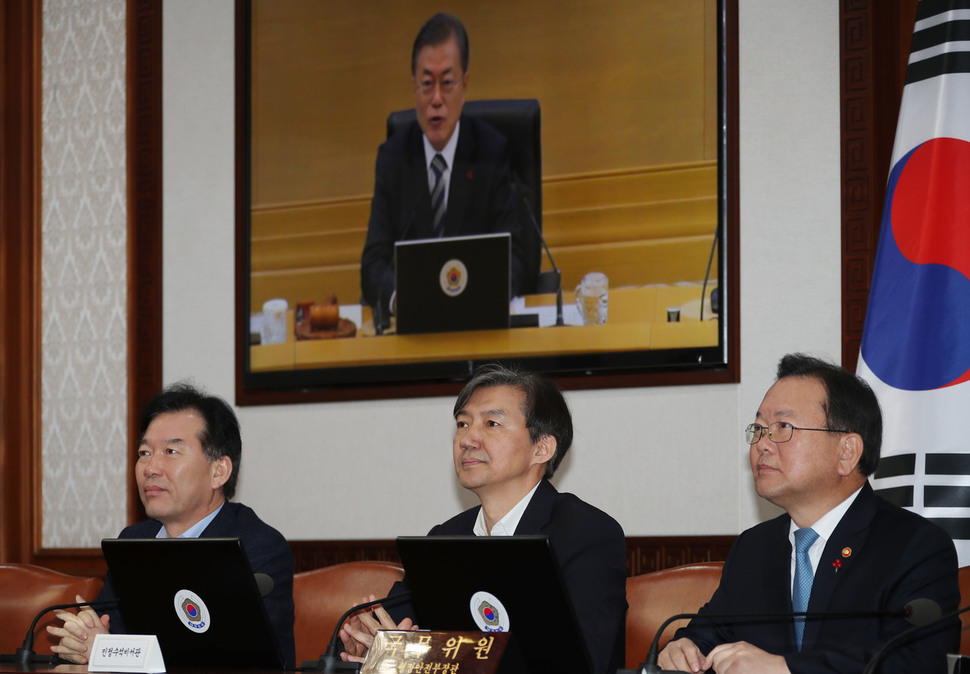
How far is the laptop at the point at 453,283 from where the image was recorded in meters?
3.74

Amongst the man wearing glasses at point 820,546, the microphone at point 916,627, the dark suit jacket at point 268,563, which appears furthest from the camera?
the dark suit jacket at point 268,563

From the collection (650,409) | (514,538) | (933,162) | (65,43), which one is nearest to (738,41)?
(933,162)

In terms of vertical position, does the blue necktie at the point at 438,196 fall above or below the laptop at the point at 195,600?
above

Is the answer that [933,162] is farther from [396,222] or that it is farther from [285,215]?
[285,215]

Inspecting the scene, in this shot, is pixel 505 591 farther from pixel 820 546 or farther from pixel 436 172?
pixel 436 172

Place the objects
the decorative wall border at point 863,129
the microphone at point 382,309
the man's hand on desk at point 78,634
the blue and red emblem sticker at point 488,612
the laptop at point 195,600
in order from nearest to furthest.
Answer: the blue and red emblem sticker at point 488,612
the laptop at point 195,600
the man's hand on desk at point 78,634
the decorative wall border at point 863,129
the microphone at point 382,309

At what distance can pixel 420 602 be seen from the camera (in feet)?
7.11

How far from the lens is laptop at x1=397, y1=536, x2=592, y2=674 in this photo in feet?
6.62

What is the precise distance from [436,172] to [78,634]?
6.27 ft

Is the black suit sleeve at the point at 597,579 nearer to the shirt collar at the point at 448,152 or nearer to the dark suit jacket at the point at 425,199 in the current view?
the dark suit jacket at the point at 425,199

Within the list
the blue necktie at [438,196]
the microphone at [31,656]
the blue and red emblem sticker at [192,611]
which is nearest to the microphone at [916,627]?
the blue and red emblem sticker at [192,611]

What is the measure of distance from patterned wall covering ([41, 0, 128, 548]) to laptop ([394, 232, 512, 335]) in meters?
1.21

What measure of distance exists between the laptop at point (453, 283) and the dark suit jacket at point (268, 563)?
39.6 inches

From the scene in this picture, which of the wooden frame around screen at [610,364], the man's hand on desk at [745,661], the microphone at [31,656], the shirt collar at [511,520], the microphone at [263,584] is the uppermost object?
the wooden frame around screen at [610,364]
